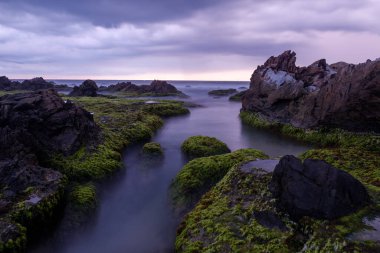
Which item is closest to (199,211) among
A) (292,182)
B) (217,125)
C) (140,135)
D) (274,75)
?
(292,182)

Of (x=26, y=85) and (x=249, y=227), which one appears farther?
(x=26, y=85)

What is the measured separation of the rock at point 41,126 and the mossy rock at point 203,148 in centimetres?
852

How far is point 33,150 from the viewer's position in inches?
863

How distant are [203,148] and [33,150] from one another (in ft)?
46.3

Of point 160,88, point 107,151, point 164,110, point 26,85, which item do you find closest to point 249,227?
point 107,151

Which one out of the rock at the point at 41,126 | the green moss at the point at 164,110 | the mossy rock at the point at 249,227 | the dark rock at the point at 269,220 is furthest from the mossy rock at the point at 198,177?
the green moss at the point at 164,110

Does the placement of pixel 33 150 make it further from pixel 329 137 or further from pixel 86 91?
pixel 86 91

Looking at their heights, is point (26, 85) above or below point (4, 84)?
below

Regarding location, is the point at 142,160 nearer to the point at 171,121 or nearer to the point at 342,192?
the point at 342,192

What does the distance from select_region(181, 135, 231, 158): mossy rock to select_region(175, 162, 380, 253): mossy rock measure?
1204cm

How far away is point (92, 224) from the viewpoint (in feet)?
56.2

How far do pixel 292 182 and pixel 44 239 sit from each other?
37.7 ft

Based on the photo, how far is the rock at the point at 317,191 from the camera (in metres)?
11.8

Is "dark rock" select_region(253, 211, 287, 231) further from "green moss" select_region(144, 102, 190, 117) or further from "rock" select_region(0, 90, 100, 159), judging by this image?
"green moss" select_region(144, 102, 190, 117)
